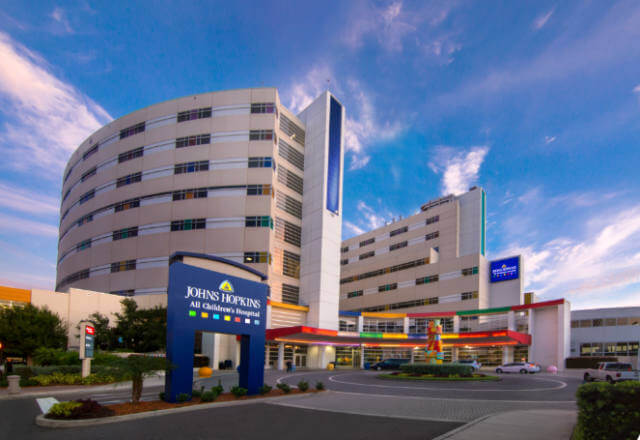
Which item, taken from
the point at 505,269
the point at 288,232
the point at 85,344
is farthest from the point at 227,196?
the point at 505,269

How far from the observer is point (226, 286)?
2028 centimetres

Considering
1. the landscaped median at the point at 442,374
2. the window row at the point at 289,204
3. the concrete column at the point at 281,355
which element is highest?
the window row at the point at 289,204

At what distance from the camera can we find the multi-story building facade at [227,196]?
5950cm

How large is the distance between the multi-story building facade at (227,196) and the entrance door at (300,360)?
17.7 feet

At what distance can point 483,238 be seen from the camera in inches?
3174

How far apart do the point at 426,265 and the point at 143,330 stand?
5566cm

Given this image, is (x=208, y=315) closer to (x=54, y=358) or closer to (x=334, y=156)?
(x=54, y=358)

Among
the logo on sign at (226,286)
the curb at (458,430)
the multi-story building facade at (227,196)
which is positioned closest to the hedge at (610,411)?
the curb at (458,430)

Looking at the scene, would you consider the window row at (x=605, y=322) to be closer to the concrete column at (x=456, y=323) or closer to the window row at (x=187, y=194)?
the concrete column at (x=456, y=323)

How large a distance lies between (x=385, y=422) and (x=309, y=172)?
54179mm

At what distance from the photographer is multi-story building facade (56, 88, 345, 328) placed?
2343 inches

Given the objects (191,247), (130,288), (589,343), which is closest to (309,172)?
(191,247)

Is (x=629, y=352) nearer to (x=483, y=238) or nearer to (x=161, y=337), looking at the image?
(x=483, y=238)

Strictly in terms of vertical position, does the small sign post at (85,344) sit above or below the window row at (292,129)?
below
